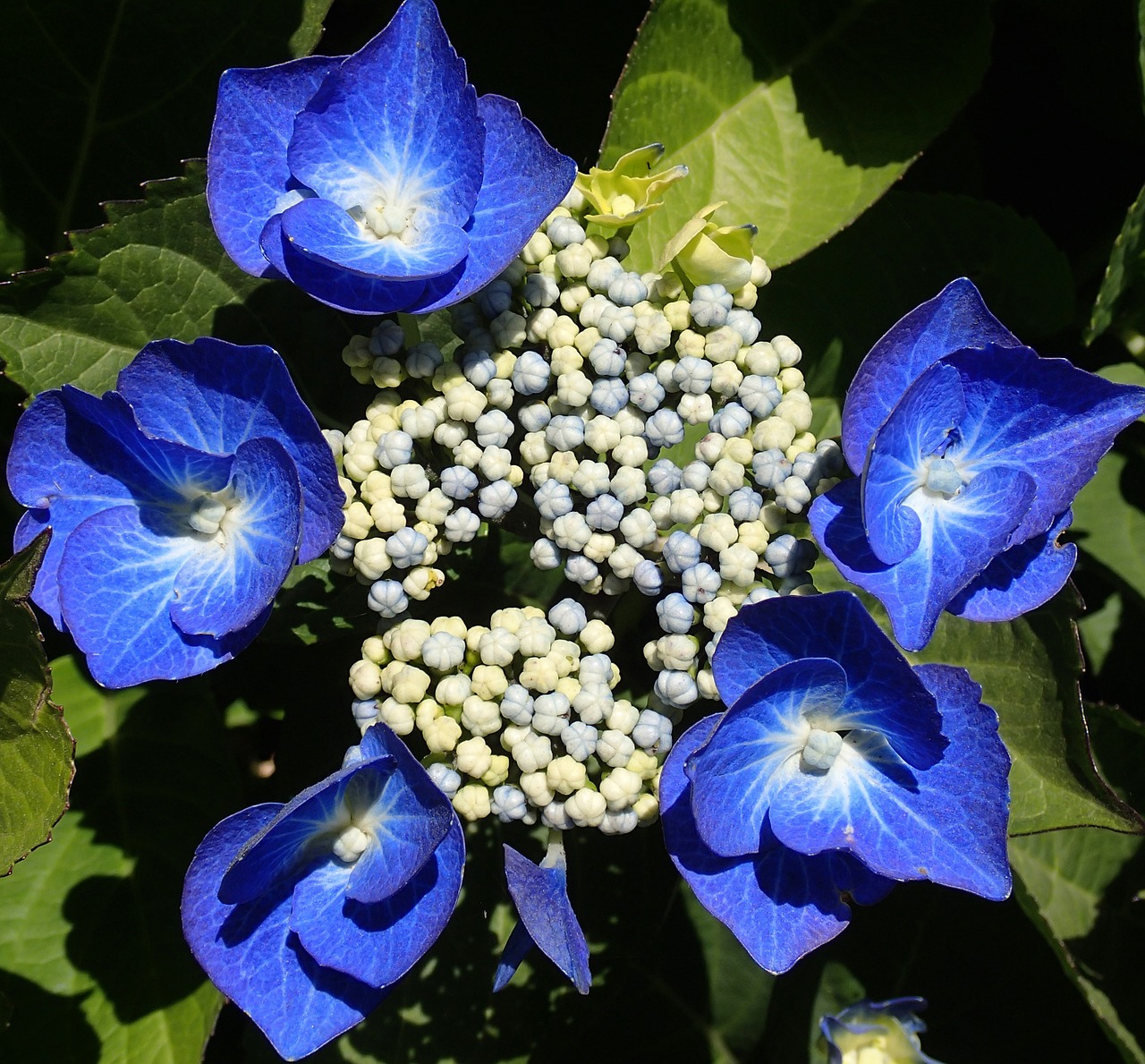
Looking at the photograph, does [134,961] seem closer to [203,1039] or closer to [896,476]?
[203,1039]

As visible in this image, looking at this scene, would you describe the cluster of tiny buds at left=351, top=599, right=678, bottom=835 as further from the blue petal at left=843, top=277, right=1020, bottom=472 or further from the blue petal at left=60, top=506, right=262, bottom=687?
the blue petal at left=843, top=277, right=1020, bottom=472

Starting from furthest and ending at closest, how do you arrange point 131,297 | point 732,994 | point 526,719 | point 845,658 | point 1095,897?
point 732,994 → point 1095,897 → point 131,297 → point 526,719 → point 845,658

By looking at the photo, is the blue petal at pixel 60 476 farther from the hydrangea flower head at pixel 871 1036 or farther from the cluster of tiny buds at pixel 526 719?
the hydrangea flower head at pixel 871 1036

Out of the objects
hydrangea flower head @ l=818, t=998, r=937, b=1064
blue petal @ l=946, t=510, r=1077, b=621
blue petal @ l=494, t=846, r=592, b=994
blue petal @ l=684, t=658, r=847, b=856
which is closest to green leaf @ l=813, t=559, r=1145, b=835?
blue petal @ l=946, t=510, r=1077, b=621

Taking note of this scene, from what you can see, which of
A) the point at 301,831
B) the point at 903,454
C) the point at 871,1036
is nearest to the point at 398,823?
the point at 301,831

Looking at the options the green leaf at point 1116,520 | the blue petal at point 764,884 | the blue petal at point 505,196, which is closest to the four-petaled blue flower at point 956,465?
the blue petal at point 764,884

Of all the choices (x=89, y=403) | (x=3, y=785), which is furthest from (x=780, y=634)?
(x=3, y=785)

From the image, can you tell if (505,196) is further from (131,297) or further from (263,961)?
(263,961)
